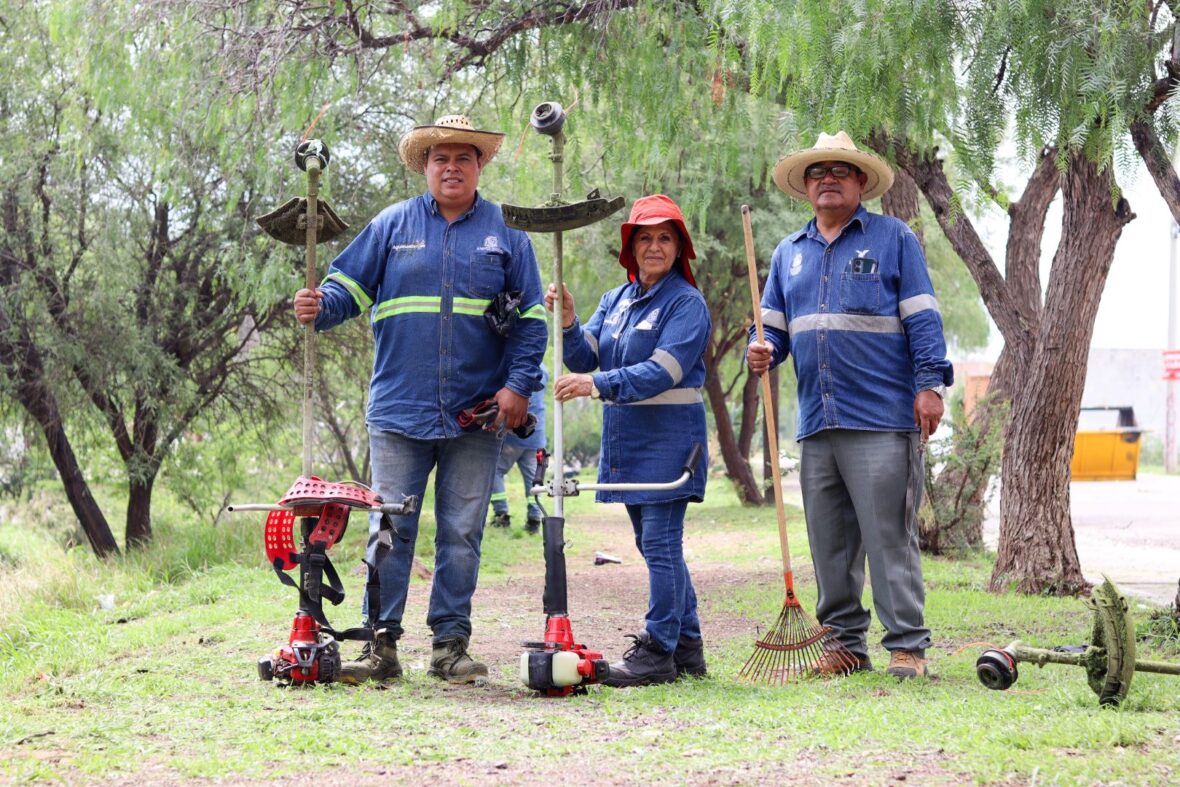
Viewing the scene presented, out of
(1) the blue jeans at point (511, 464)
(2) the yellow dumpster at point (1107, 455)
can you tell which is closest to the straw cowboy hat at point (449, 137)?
(1) the blue jeans at point (511, 464)

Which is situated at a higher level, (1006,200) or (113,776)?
(1006,200)

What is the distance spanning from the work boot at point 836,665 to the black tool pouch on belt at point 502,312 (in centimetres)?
190

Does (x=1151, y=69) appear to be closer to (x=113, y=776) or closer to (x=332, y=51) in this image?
(x=113, y=776)

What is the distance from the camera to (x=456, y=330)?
5828mm

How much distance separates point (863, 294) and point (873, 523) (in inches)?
37.1

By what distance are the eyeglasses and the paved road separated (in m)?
4.40

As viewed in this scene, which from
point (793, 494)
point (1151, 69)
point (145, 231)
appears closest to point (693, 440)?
point (1151, 69)

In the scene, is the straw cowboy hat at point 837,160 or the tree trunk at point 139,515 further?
the tree trunk at point 139,515

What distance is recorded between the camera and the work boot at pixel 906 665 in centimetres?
566

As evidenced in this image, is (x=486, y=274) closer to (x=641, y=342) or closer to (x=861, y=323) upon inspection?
(x=641, y=342)

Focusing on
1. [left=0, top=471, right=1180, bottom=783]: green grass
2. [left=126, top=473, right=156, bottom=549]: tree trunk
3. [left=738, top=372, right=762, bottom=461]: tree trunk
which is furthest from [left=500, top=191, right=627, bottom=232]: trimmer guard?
[left=738, top=372, right=762, bottom=461]: tree trunk

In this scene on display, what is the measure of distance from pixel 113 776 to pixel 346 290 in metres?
2.37

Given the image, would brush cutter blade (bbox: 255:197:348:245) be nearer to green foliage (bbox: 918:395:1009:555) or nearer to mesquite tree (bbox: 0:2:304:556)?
mesquite tree (bbox: 0:2:304:556)

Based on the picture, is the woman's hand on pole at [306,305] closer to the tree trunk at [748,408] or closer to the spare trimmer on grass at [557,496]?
the spare trimmer on grass at [557,496]
